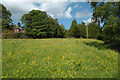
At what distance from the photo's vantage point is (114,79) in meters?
2.60

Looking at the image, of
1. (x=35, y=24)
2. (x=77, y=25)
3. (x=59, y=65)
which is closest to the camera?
(x=59, y=65)

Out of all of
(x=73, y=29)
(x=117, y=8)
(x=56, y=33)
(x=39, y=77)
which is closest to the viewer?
(x=39, y=77)

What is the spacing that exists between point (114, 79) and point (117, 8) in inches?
222

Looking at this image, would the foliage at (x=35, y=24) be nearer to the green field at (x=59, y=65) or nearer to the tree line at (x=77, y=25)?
the tree line at (x=77, y=25)

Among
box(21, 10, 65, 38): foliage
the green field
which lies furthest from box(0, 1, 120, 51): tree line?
the green field


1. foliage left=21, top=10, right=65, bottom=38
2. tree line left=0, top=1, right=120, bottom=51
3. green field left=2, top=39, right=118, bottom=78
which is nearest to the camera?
green field left=2, top=39, right=118, bottom=78

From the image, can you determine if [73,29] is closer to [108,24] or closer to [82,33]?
[82,33]

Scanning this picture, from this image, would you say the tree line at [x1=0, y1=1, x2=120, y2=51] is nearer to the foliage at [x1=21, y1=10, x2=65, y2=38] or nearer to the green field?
the foliage at [x1=21, y1=10, x2=65, y2=38]

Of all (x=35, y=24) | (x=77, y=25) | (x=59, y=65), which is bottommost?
(x=59, y=65)

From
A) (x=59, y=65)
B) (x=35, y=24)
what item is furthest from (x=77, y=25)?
(x=59, y=65)

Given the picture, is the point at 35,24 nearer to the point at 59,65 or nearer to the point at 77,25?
the point at 77,25

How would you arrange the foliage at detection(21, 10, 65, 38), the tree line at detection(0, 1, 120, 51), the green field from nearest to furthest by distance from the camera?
the green field → the tree line at detection(0, 1, 120, 51) → the foliage at detection(21, 10, 65, 38)

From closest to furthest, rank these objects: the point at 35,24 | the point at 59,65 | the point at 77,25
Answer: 1. the point at 59,65
2. the point at 35,24
3. the point at 77,25

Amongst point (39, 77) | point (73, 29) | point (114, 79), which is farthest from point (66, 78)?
point (73, 29)
